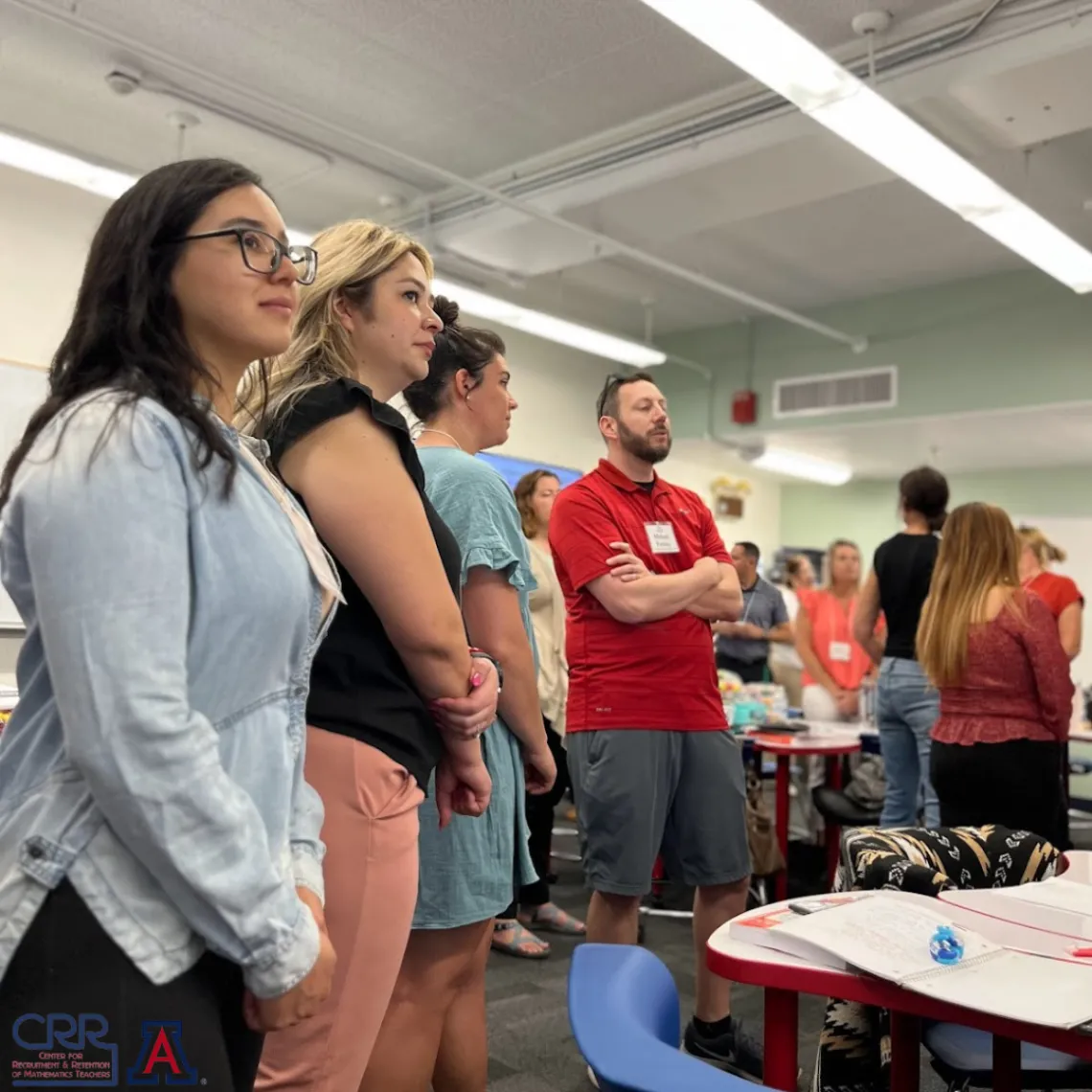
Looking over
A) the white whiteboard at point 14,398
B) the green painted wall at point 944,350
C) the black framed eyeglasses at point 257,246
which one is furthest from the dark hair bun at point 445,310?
the green painted wall at point 944,350

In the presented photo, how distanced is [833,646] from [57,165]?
4.38 metres

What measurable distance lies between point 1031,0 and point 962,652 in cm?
238

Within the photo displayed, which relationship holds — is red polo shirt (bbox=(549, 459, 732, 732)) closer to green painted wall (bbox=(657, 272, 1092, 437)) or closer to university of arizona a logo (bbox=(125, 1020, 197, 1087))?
university of arizona a logo (bbox=(125, 1020, 197, 1087))

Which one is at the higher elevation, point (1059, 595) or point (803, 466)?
point (803, 466)

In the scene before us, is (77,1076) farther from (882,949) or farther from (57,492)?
(882,949)

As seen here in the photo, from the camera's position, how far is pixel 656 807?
90.9 inches

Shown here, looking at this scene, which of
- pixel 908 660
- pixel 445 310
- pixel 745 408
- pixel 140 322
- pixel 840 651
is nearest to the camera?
pixel 140 322

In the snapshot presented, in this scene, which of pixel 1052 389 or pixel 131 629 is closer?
pixel 131 629

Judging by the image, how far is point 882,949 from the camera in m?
1.21

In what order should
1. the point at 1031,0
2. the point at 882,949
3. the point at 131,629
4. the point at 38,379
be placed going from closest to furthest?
the point at 131,629 < the point at 882,949 < the point at 1031,0 < the point at 38,379

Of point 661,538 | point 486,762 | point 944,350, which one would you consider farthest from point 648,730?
point 944,350

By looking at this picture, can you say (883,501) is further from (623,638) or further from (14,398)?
(623,638)

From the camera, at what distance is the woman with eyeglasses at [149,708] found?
0.77 meters

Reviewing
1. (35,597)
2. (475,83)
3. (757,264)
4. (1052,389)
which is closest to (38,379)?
(475,83)
